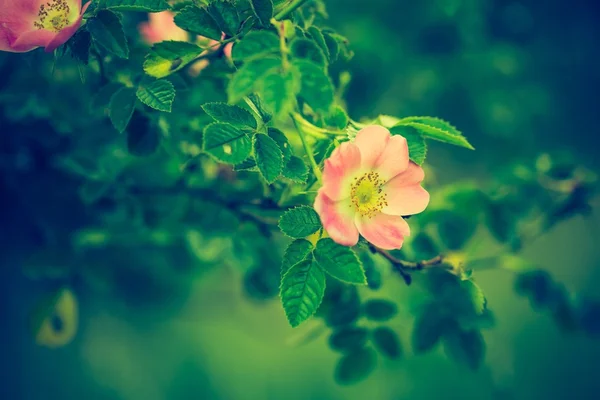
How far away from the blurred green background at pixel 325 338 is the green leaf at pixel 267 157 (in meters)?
0.86

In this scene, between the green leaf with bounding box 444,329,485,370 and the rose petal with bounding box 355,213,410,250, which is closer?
the rose petal with bounding box 355,213,410,250

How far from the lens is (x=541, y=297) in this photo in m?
0.95

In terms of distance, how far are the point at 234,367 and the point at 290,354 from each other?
0.20m

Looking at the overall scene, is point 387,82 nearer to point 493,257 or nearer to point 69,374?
point 493,257

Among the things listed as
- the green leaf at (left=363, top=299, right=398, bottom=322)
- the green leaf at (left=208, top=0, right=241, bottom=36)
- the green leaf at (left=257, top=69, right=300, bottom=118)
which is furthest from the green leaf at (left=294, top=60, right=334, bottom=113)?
the green leaf at (left=363, top=299, right=398, bottom=322)

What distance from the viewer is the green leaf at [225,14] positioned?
0.53m

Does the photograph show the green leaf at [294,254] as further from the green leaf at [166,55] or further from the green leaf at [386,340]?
the green leaf at [386,340]

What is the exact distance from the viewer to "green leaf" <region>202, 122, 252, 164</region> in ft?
1.62

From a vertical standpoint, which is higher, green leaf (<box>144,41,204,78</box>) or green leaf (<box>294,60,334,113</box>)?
green leaf (<box>294,60,334,113</box>)

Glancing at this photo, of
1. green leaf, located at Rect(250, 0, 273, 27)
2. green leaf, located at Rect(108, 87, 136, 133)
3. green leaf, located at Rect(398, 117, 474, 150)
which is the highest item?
green leaf, located at Rect(250, 0, 273, 27)

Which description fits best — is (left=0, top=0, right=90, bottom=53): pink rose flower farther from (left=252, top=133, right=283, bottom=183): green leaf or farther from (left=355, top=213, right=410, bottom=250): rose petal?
(left=355, top=213, right=410, bottom=250): rose petal

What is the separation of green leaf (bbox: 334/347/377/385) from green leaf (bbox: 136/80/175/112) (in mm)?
549

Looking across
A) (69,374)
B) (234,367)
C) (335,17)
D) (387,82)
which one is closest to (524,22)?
(387,82)

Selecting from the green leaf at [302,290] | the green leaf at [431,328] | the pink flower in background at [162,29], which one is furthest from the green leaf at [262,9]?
the green leaf at [431,328]
